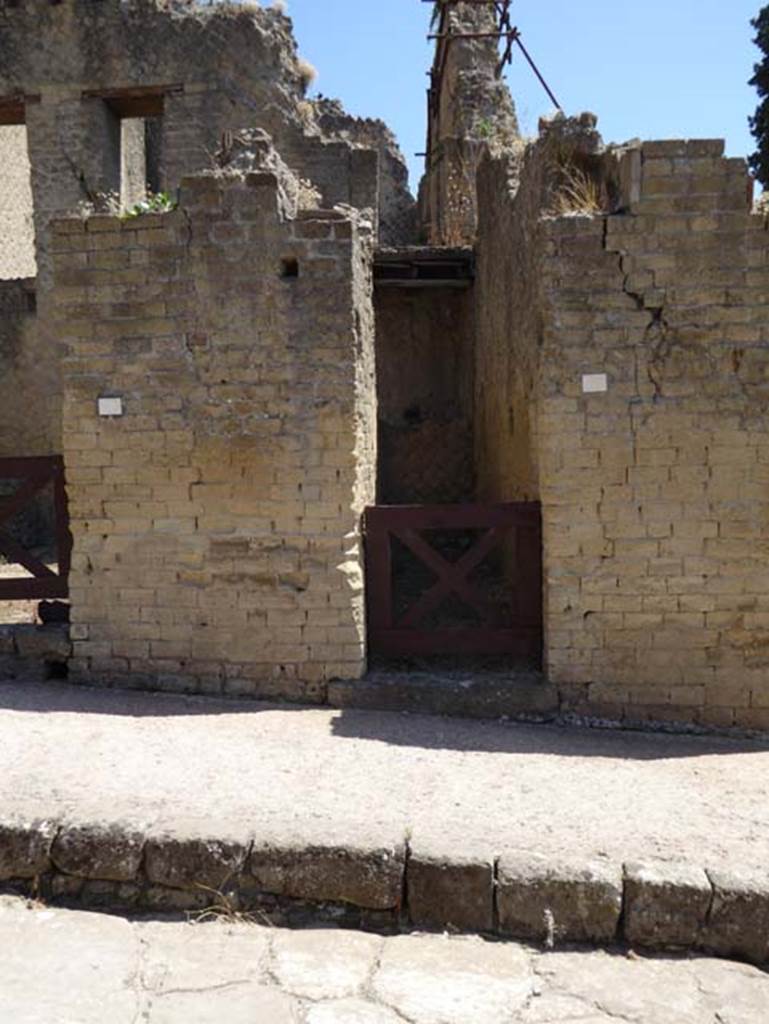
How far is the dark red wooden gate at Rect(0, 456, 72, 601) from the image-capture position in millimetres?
6367

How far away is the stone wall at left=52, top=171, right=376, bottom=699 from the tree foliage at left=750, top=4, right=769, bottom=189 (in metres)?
17.9

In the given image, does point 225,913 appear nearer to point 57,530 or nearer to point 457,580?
point 457,580

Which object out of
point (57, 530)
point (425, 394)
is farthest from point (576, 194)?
point (425, 394)

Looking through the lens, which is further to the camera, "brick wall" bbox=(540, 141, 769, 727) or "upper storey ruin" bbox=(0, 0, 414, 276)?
"upper storey ruin" bbox=(0, 0, 414, 276)

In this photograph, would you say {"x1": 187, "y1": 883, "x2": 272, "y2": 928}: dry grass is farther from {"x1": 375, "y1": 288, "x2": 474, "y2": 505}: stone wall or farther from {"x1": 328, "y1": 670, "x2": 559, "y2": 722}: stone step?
{"x1": 375, "y1": 288, "x2": 474, "y2": 505}: stone wall

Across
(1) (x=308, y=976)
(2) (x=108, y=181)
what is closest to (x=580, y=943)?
(1) (x=308, y=976)

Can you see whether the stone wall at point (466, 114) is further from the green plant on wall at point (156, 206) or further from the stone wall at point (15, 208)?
the stone wall at point (15, 208)

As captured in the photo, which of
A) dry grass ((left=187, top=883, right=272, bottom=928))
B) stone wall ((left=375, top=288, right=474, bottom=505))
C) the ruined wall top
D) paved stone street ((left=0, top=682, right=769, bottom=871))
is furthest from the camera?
the ruined wall top

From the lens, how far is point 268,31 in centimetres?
1205

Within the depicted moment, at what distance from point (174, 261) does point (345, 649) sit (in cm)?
276

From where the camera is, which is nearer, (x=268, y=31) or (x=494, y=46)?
(x=268, y=31)

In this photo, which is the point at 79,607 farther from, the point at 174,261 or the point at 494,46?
the point at 494,46

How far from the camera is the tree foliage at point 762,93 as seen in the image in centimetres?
2019

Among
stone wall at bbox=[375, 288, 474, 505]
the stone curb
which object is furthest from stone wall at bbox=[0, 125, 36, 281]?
the stone curb
